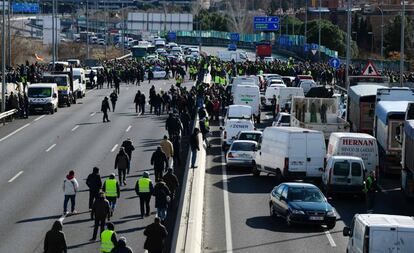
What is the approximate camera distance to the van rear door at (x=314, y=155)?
36812mm

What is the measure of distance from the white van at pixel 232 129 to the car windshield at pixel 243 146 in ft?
14.4

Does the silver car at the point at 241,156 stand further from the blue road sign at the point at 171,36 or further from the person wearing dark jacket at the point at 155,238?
the blue road sign at the point at 171,36

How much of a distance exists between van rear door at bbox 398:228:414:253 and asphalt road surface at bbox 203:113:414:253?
5.09m

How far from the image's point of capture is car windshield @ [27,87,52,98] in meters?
61.2

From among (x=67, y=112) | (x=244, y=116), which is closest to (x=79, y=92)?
(x=67, y=112)

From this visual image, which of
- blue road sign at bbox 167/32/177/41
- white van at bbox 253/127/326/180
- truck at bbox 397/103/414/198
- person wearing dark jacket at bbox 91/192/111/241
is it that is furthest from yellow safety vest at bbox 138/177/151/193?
blue road sign at bbox 167/32/177/41

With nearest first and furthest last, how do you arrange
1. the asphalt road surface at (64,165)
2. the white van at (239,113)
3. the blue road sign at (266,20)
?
the asphalt road surface at (64,165) < the white van at (239,113) < the blue road sign at (266,20)

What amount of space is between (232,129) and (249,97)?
1176cm

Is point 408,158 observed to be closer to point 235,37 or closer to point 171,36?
point 235,37

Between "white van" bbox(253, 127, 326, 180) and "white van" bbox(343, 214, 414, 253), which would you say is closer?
"white van" bbox(343, 214, 414, 253)

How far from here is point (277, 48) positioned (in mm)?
142000

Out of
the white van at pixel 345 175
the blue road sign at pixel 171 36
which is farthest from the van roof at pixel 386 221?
the blue road sign at pixel 171 36

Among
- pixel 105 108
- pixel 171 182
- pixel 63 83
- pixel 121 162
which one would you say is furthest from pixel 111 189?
pixel 63 83

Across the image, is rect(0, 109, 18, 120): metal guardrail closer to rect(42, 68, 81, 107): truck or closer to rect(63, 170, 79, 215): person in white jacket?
rect(42, 68, 81, 107): truck
